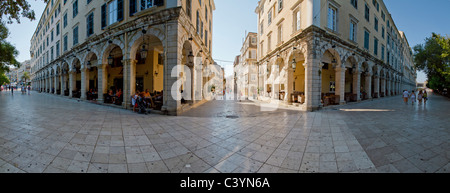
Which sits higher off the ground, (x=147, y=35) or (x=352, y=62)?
(x=147, y=35)

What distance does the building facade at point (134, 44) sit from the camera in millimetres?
8922

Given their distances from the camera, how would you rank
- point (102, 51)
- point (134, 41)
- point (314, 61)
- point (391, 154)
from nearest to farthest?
point (391, 154)
point (134, 41)
point (314, 61)
point (102, 51)

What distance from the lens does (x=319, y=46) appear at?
11.3 m

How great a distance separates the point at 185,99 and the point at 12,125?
8.54 metres

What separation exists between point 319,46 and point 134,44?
12972 millimetres

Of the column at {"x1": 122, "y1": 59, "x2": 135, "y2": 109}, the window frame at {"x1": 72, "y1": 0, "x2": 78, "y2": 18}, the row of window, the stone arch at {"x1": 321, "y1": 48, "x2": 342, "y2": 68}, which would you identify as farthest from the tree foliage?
the stone arch at {"x1": 321, "y1": 48, "x2": 342, "y2": 68}

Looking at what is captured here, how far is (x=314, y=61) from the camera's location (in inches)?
433

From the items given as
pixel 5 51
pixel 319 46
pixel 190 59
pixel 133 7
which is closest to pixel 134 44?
pixel 133 7

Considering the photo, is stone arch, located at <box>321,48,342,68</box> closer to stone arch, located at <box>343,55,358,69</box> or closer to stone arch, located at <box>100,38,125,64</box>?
stone arch, located at <box>343,55,358,69</box>

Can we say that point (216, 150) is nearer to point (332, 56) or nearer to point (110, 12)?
point (110, 12)

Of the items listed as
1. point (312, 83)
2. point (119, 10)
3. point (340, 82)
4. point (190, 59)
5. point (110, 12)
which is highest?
point (110, 12)
